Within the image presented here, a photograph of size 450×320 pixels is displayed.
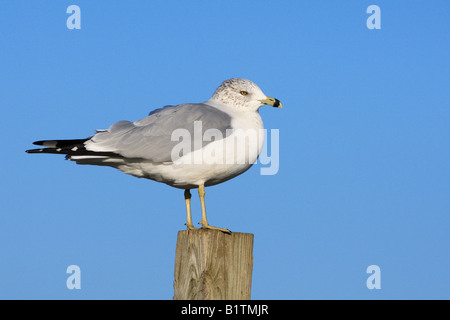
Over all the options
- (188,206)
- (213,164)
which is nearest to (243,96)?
(213,164)

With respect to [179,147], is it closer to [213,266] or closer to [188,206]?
[188,206]

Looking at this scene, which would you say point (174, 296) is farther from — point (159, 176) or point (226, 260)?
point (159, 176)

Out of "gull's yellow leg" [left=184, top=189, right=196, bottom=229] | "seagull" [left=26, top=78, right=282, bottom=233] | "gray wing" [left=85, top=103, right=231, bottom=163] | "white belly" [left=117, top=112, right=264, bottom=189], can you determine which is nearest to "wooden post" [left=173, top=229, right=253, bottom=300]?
"seagull" [left=26, top=78, right=282, bottom=233]

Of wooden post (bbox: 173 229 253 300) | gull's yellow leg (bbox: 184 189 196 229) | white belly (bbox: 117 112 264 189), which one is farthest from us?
gull's yellow leg (bbox: 184 189 196 229)

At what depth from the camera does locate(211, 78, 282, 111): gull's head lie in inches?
284

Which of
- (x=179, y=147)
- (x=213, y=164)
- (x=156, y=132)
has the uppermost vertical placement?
(x=156, y=132)

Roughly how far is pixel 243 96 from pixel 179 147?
133 cm

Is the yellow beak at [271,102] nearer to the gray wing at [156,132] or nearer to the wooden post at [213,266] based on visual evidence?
the gray wing at [156,132]

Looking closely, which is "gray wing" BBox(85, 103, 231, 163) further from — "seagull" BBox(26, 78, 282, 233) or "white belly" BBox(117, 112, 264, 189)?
"white belly" BBox(117, 112, 264, 189)

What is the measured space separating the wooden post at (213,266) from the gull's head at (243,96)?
215 centimetres

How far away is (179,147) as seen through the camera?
638cm

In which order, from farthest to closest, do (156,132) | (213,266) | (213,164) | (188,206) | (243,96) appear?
(243,96) < (188,206) < (156,132) < (213,164) < (213,266)

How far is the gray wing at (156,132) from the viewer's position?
641 centimetres

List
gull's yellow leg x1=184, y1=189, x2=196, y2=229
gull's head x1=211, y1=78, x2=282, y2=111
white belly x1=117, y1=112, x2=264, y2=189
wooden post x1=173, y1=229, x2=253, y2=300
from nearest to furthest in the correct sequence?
wooden post x1=173, y1=229, x2=253, y2=300 → white belly x1=117, y1=112, x2=264, y2=189 → gull's yellow leg x1=184, y1=189, x2=196, y2=229 → gull's head x1=211, y1=78, x2=282, y2=111
